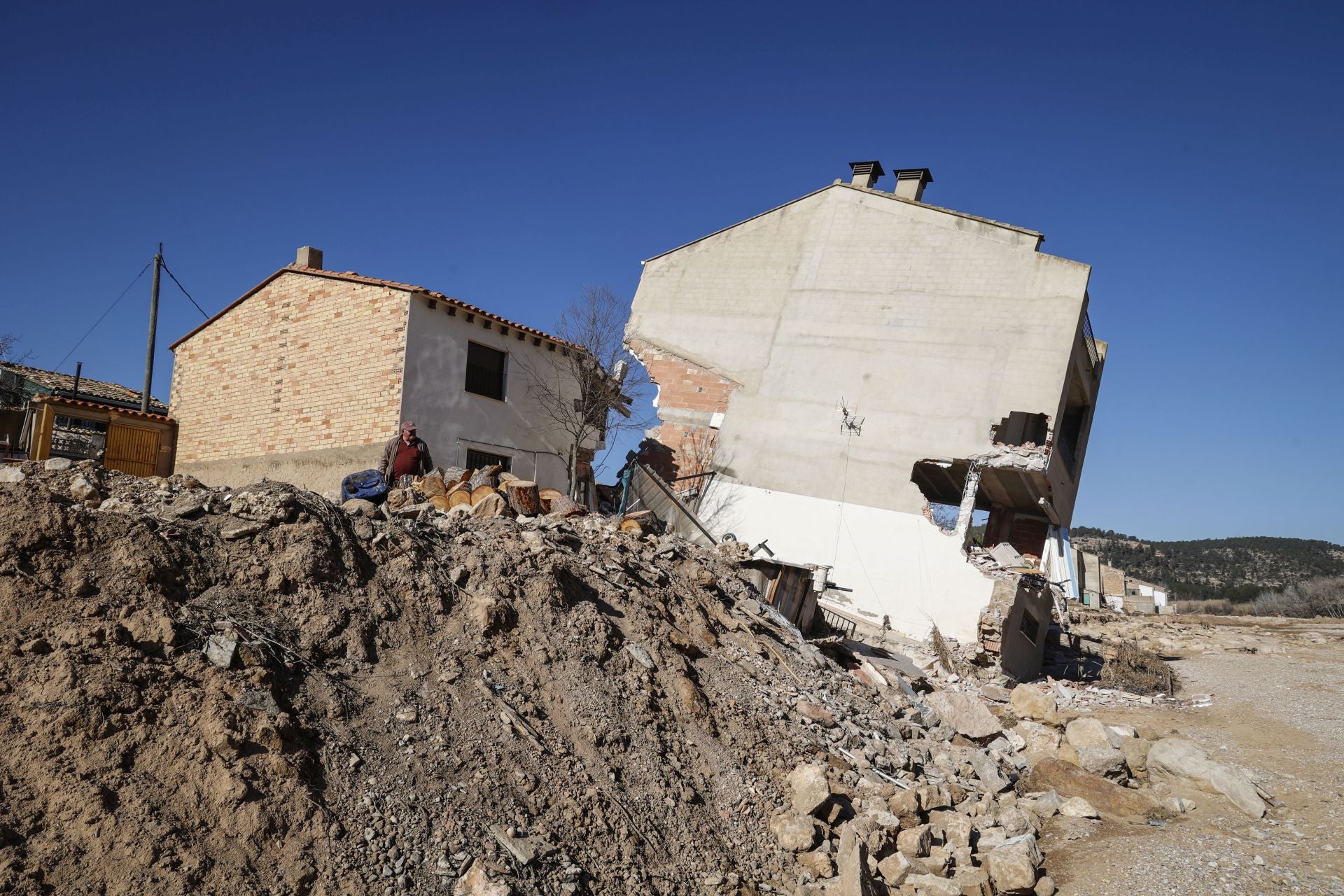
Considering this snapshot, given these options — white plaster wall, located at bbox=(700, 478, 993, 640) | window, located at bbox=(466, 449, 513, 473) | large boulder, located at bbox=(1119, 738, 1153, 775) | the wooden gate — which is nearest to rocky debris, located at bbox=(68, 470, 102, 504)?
window, located at bbox=(466, 449, 513, 473)

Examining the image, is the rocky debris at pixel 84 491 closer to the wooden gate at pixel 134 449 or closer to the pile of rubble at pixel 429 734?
the pile of rubble at pixel 429 734

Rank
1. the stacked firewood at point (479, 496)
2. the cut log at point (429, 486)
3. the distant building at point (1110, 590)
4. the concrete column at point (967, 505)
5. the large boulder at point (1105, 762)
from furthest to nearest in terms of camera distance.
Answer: the distant building at point (1110, 590) < the concrete column at point (967, 505) < the cut log at point (429, 486) < the stacked firewood at point (479, 496) < the large boulder at point (1105, 762)

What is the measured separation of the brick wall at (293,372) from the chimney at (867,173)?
10729 millimetres

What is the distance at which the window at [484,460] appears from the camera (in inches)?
642

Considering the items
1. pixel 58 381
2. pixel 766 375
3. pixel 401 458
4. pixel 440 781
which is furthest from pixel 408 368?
pixel 58 381

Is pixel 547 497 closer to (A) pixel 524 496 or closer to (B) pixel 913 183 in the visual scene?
(A) pixel 524 496

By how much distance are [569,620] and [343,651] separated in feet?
6.95

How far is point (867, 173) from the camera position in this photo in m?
19.5

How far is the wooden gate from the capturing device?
1748cm

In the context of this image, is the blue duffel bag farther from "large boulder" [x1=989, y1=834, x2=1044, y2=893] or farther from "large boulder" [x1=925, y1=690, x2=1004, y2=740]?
"large boulder" [x1=989, y1=834, x2=1044, y2=893]

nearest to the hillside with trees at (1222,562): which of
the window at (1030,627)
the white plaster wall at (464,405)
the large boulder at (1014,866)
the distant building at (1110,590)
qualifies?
the distant building at (1110,590)

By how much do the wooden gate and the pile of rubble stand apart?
34.3ft

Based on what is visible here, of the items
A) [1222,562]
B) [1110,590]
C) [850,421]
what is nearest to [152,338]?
[850,421]

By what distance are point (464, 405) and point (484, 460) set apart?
129cm
